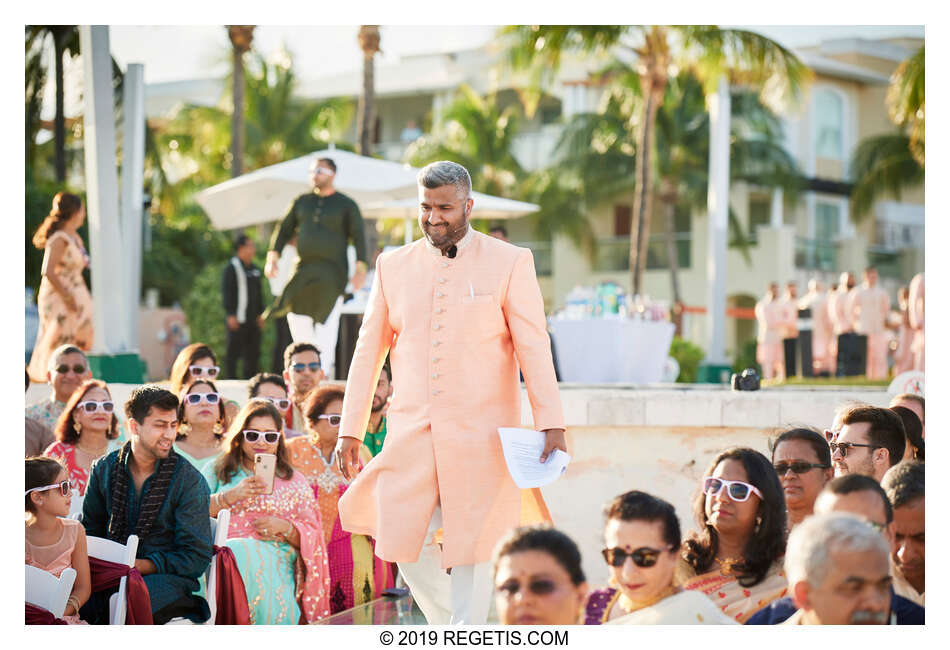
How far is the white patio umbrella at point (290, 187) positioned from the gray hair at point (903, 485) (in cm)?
723

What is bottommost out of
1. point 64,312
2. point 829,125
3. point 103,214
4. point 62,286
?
point 64,312

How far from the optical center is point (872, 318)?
16078mm

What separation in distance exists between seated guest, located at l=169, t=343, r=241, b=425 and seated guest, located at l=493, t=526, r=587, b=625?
3.06 metres

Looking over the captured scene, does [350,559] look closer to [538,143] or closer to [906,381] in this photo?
[906,381]

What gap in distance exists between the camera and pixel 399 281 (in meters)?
4.41

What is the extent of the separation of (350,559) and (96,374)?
9.80 ft

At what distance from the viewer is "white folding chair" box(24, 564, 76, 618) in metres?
4.33

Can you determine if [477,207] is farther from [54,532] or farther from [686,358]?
[54,532]

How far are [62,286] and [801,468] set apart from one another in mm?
5134

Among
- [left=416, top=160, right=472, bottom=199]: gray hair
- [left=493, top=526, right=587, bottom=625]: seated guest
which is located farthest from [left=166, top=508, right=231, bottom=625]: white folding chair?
[left=493, top=526, right=587, bottom=625]: seated guest

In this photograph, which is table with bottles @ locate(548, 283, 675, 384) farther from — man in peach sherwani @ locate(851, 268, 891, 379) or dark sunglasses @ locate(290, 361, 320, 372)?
man in peach sherwani @ locate(851, 268, 891, 379)

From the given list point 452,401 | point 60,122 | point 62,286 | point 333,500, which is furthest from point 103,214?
point 60,122

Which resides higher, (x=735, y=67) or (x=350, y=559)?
(x=735, y=67)
